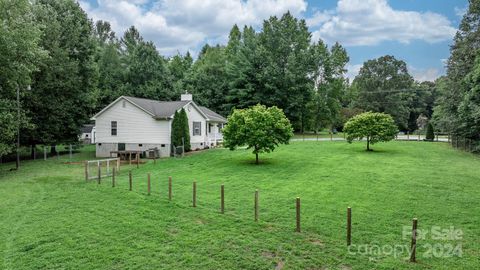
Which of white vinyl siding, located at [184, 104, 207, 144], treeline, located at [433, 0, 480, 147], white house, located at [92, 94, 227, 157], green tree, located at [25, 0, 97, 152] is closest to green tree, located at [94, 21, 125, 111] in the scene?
green tree, located at [25, 0, 97, 152]

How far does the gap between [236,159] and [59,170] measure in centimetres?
1047

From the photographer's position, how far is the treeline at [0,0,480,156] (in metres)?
22.8

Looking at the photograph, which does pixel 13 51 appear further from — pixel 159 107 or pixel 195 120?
pixel 195 120

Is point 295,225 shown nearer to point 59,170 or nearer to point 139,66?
point 59,170

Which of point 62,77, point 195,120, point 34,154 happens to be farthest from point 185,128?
point 34,154

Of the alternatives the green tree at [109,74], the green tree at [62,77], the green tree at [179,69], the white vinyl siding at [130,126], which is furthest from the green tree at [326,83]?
the green tree at [62,77]

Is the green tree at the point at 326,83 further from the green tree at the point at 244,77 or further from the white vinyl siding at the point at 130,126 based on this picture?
the white vinyl siding at the point at 130,126

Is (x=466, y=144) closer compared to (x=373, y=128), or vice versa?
(x=373, y=128)

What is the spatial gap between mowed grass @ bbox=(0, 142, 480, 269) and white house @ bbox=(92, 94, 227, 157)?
30.1 ft

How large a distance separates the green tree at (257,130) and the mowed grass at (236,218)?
7.24ft

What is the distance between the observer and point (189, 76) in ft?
159

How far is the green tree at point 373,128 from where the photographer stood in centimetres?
2530

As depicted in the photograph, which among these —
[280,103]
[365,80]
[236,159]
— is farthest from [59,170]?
[365,80]

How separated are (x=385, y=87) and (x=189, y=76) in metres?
35.5
